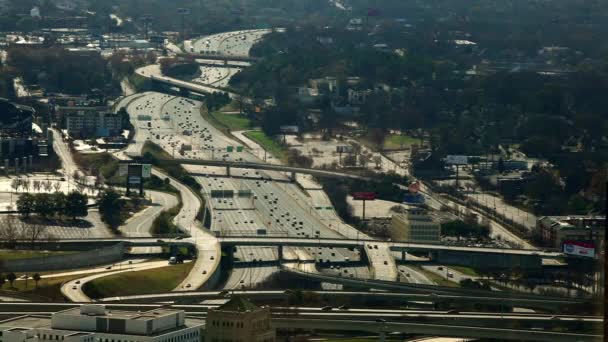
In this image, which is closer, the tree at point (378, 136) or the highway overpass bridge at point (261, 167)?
the highway overpass bridge at point (261, 167)

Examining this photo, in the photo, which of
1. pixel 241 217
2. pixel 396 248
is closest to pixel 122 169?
pixel 241 217

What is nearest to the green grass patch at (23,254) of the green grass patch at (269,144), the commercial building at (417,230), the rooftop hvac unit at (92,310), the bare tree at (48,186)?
the commercial building at (417,230)

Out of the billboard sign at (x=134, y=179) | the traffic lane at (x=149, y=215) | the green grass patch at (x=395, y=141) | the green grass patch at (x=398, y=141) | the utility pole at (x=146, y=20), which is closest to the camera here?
the traffic lane at (x=149, y=215)

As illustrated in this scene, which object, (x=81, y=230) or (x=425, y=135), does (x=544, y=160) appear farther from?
(x=81, y=230)

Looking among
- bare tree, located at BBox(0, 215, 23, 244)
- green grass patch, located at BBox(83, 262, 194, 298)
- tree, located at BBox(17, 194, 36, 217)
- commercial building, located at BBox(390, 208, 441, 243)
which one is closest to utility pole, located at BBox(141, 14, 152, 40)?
tree, located at BBox(17, 194, 36, 217)

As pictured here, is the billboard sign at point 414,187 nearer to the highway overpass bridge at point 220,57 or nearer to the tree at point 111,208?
the tree at point 111,208

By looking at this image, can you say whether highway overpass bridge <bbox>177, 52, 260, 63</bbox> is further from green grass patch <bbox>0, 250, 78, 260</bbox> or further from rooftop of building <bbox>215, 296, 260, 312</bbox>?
rooftop of building <bbox>215, 296, 260, 312</bbox>

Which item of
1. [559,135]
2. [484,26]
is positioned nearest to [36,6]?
Result: [484,26]
